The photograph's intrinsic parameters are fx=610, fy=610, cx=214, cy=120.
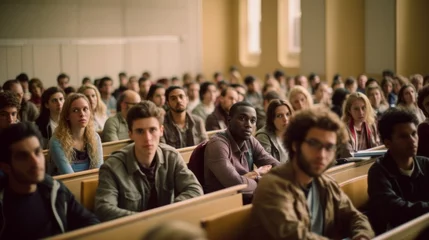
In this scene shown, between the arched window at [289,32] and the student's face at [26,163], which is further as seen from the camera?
the arched window at [289,32]

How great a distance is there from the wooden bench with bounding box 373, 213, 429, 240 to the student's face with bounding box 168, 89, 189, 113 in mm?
3864

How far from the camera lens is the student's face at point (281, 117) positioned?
5.87 metres

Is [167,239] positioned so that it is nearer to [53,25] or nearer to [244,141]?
[244,141]

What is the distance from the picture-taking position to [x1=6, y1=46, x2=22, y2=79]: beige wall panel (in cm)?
1318

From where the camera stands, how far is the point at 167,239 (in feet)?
6.46

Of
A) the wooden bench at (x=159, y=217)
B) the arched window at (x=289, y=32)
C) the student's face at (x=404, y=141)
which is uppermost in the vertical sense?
the arched window at (x=289, y=32)

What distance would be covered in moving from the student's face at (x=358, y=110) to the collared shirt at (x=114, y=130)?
8.72 feet

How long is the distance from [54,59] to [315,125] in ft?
38.3

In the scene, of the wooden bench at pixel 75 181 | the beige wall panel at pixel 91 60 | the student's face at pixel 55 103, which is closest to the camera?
the wooden bench at pixel 75 181

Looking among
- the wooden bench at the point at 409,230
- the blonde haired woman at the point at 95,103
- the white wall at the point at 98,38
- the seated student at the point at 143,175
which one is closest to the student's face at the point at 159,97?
the blonde haired woman at the point at 95,103

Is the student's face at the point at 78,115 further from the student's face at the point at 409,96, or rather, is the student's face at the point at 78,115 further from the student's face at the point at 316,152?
the student's face at the point at 409,96

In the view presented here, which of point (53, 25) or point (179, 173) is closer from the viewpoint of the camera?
point (179, 173)

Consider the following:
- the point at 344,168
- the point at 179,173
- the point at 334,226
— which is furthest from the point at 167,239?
the point at 344,168

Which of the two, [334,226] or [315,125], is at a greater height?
[315,125]
